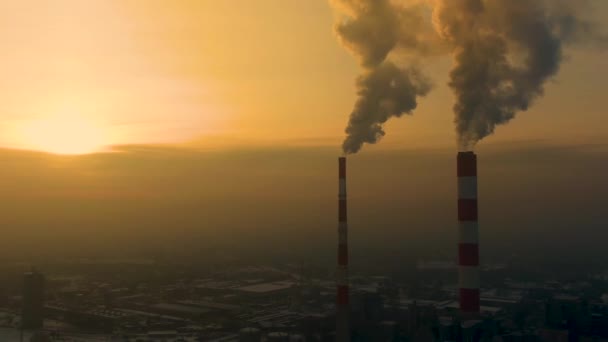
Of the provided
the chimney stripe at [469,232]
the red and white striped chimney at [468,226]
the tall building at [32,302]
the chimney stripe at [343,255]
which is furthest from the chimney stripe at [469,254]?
the tall building at [32,302]

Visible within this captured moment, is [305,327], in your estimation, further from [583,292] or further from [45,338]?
[583,292]

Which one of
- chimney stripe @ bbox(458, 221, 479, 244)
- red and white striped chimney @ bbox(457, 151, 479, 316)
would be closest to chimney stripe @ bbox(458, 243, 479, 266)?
red and white striped chimney @ bbox(457, 151, 479, 316)

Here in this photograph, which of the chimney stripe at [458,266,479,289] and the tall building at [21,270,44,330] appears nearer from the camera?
the chimney stripe at [458,266,479,289]

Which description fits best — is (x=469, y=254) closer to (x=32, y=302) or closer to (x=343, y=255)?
(x=343, y=255)

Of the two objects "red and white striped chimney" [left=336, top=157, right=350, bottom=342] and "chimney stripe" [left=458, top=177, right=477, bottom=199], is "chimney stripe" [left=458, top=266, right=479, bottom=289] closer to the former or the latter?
"chimney stripe" [left=458, top=177, right=477, bottom=199]

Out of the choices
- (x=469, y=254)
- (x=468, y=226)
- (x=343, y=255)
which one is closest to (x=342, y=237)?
(x=343, y=255)
